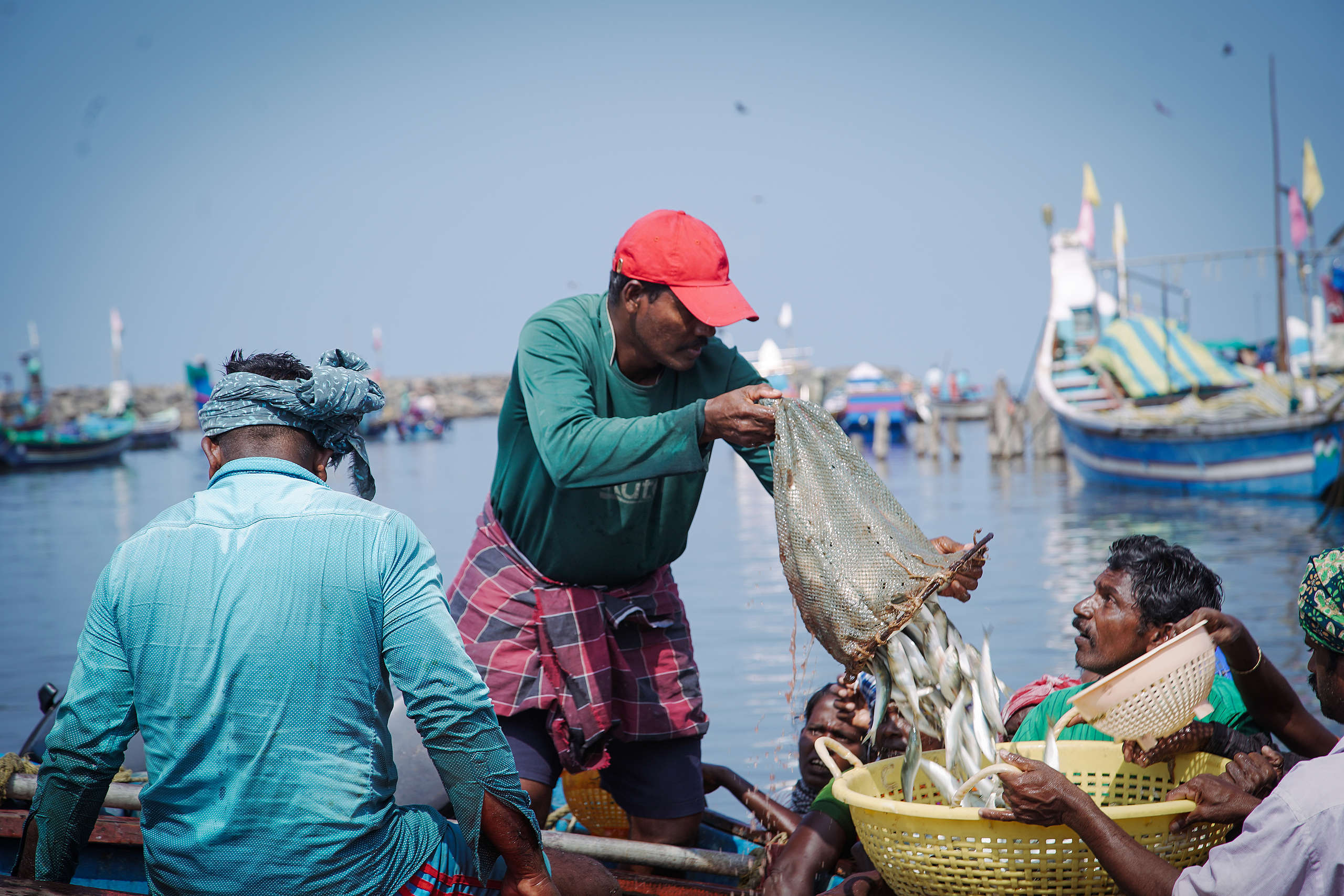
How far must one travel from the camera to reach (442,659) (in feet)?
6.37

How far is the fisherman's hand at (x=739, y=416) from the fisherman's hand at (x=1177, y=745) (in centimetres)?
114

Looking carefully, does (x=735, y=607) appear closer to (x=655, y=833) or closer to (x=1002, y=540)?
(x=1002, y=540)

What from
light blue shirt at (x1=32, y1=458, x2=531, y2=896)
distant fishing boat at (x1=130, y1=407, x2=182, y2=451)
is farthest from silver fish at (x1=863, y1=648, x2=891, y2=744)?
distant fishing boat at (x1=130, y1=407, x2=182, y2=451)

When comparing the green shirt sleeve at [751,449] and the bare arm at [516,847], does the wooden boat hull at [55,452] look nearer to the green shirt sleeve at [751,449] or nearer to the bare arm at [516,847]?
the green shirt sleeve at [751,449]

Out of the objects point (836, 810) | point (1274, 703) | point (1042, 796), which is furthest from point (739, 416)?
point (1274, 703)

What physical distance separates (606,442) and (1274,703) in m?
1.75

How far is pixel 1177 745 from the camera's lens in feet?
8.25

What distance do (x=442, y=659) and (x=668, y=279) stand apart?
1.09m

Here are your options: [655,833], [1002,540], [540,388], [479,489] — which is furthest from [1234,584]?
[479,489]

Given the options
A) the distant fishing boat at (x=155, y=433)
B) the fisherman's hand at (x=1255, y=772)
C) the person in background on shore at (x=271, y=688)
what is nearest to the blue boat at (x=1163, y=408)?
the fisherman's hand at (x=1255, y=772)

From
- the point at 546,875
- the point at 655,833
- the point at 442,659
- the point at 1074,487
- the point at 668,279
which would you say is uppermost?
the point at 668,279

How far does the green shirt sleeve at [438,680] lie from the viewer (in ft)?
6.34

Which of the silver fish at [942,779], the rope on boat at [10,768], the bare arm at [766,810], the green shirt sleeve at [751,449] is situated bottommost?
the bare arm at [766,810]

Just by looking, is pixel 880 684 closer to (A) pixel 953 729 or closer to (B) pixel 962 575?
(A) pixel 953 729
